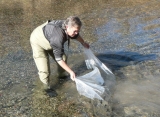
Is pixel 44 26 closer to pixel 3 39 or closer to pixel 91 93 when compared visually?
pixel 91 93

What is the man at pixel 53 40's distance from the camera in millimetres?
4414

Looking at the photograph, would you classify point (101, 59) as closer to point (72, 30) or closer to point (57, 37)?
point (57, 37)

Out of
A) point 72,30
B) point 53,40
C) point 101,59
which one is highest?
point 72,30

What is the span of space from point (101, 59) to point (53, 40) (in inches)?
110

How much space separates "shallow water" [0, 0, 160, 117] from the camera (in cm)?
507

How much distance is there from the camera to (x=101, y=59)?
7.15 metres

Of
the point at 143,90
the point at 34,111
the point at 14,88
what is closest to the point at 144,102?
the point at 143,90

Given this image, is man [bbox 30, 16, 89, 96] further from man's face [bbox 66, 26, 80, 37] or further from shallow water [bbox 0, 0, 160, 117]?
shallow water [bbox 0, 0, 160, 117]

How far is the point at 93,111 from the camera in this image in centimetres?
495

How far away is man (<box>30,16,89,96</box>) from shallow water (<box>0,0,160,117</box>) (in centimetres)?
69

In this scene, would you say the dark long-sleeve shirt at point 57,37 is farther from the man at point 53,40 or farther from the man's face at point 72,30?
the man's face at point 72,30

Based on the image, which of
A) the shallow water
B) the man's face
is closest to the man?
the man's face

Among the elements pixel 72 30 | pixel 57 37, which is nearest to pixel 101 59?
pixel 57 37

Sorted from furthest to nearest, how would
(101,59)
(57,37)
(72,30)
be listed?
(101,59), (57,37), (72,30)
